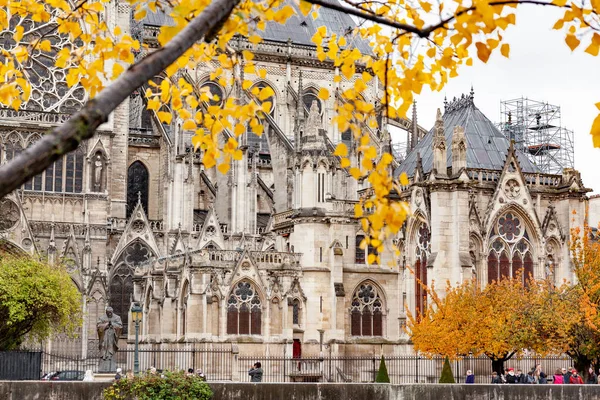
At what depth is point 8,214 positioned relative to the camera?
156 feet

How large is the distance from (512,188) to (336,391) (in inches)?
704

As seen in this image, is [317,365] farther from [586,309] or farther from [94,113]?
[94,113]

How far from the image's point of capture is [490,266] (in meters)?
37.8

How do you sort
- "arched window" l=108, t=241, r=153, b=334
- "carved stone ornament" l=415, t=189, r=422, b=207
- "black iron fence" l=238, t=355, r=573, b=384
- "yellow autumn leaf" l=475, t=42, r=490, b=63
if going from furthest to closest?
"arched window" l=108, t=241, r=153, b=334
"carved stone ornament" l=415, t=189, r=422, b=207
"black iron fence" l=238, t=355, r=573, b=384
"yellow autumn leaf" l=475, t=42, r=490, b=63

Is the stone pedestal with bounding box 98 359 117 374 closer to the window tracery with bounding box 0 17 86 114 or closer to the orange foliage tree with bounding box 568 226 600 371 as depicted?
the orange foliage tree with bounding box 568 226 600 371

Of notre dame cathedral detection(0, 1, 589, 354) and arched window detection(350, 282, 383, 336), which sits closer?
notre dame cathedral detection(0, 1, 589, 354)

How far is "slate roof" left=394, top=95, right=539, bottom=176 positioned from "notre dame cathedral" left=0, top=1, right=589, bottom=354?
0.07m

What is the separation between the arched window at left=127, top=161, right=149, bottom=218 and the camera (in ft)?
179

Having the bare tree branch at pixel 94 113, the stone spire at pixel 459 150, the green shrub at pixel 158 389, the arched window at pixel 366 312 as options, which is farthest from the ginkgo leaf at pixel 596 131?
the arched window at pixel 366 312

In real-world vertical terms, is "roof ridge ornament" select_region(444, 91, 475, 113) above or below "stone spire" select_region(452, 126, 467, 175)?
above

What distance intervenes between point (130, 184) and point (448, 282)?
76.0ft

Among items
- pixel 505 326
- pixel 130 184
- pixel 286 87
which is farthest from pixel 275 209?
pixel 505 326

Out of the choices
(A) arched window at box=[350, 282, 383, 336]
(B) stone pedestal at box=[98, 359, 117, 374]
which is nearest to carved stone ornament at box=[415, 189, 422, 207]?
(A) arched window at box=[350, 282, 383, 336]

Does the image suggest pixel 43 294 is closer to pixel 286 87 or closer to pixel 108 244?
pixel 108 244
